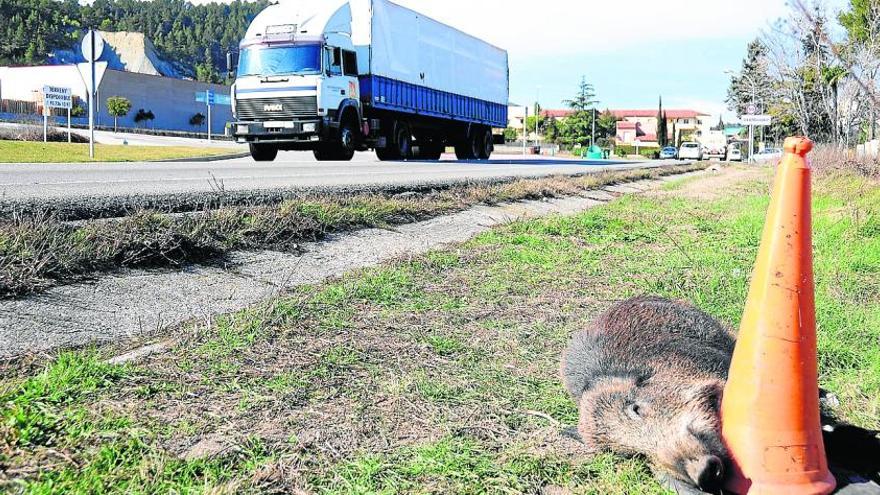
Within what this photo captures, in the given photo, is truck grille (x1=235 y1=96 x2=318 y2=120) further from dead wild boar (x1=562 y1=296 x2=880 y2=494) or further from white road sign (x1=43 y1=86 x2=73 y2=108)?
dead wild boar (x1=562 y1=296 x2=880 y2=494)

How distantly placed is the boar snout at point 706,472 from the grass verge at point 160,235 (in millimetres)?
3291

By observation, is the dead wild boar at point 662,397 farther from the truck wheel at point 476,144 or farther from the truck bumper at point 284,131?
the truck wheel at point 476,144

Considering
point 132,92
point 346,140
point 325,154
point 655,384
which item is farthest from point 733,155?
point 655,384

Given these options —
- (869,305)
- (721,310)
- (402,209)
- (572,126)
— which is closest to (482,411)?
(721,310)

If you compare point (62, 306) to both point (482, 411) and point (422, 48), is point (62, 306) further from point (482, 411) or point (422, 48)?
point (422, 48)

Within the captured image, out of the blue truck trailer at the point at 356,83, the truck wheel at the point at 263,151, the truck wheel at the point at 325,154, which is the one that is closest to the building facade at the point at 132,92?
the blue truck trailer at the point at 356,83

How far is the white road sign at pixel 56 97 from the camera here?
101 ft

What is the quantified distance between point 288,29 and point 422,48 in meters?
7.98

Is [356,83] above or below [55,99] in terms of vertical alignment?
below

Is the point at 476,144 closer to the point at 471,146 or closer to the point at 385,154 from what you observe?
the point at 471,146

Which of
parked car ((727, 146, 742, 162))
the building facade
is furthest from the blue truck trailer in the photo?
the building facade

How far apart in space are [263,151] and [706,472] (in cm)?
2017

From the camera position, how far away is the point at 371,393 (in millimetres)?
3197

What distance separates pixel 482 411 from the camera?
9.91 ft
